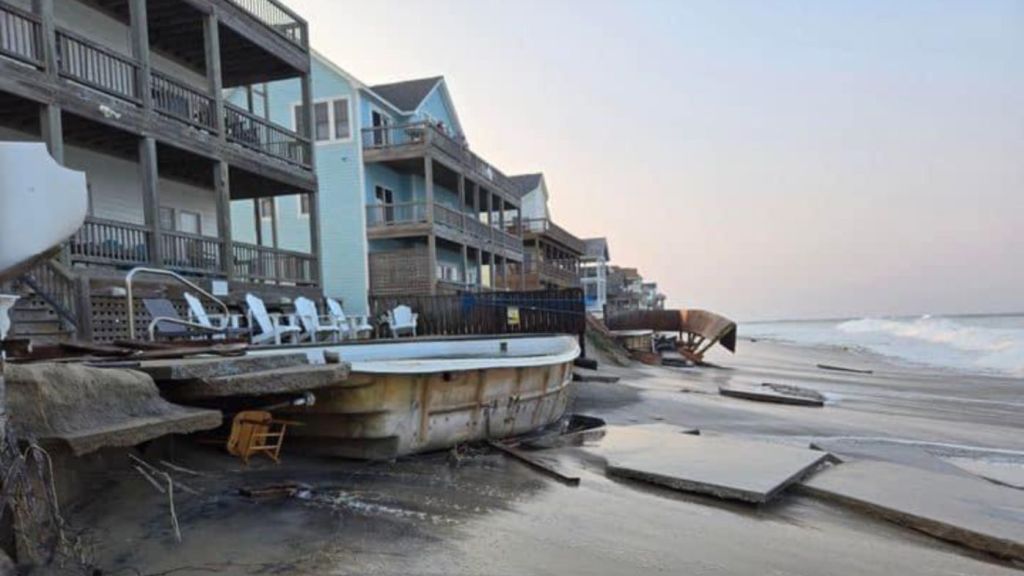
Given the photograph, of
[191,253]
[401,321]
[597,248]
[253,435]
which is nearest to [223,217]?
[191,253]

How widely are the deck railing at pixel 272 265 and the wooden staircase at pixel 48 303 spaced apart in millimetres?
4607

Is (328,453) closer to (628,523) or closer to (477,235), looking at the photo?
(628,523)

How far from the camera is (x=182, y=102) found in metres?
12.2

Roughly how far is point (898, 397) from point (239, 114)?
53.5 ft

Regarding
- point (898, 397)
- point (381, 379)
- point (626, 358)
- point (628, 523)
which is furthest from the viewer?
point (626, 358)

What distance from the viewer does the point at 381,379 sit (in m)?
5.02

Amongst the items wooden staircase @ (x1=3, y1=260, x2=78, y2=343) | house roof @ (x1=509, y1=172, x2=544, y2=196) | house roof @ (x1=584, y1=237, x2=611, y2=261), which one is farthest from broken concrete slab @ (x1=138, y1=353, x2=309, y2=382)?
house roof @ (x1=584, y1=237, x2=611, y2=261)

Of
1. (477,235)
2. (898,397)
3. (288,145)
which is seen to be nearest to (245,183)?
(288,145)

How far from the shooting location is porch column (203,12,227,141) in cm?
1225

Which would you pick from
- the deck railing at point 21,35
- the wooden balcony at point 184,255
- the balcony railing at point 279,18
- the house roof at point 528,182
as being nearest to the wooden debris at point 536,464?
the wooden balcony at point 184,255

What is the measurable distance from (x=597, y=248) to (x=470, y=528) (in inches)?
2149

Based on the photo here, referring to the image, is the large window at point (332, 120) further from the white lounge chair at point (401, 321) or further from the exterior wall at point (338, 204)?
the white lounge chair at point (401, 321)

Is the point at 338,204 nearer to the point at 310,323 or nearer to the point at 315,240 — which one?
the point at 315,240

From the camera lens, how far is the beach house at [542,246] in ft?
113
